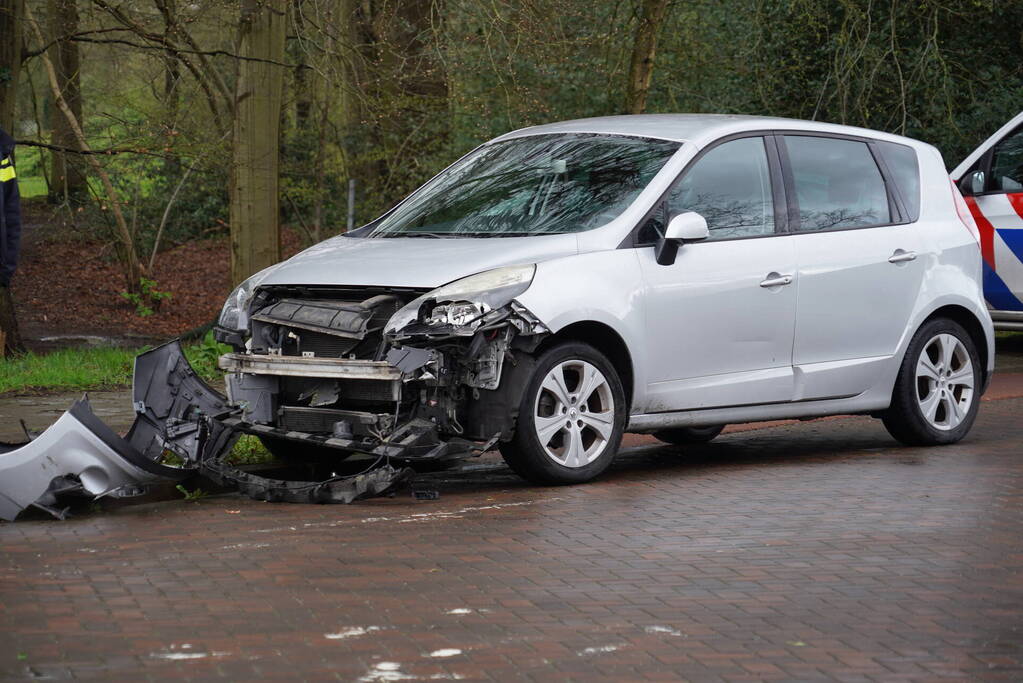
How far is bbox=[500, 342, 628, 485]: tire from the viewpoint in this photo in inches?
314

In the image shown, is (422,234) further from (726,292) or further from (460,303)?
(726,292)

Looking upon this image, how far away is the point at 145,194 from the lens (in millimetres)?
23516

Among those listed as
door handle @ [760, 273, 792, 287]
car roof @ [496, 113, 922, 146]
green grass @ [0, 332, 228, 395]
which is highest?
car roof @ [496, 113, 922, 146]

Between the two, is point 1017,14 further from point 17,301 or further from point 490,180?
point 17,301

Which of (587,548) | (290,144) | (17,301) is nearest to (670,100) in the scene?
(290,144)

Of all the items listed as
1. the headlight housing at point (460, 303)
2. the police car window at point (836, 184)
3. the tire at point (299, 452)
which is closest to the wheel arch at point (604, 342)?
the headlight housing at point (460, 303)

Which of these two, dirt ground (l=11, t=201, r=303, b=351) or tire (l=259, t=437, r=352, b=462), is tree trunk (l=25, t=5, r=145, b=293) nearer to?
dirt ground (l=11, t=201, r=303, b=351)

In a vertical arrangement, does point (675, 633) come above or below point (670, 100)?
below

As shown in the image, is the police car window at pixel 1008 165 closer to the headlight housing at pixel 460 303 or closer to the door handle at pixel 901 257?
the door handle at pixel 901 257

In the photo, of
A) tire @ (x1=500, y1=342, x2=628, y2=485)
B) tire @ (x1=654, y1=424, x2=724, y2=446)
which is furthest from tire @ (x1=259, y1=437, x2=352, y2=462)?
tire @ (x1=654, y1=424, x2=724, y2=446)

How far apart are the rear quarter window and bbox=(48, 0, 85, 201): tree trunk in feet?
29.6

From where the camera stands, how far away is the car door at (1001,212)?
1412 centimetres

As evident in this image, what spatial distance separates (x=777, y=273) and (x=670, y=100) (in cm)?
1171

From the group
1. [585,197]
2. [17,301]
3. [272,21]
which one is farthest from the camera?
[17,301]
